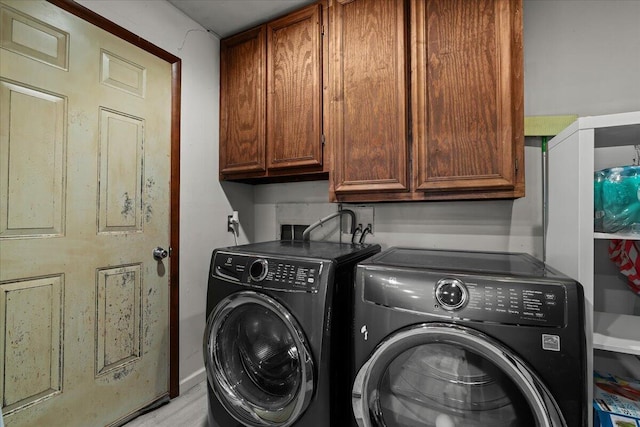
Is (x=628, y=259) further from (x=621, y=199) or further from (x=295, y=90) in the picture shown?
(x=295, y=90)

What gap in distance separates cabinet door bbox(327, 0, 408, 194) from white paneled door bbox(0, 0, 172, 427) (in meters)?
1.06

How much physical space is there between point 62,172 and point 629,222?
2302mm

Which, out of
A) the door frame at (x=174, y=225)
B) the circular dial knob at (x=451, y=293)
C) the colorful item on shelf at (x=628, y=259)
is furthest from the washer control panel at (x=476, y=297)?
the door frame at (x=174, y=225)

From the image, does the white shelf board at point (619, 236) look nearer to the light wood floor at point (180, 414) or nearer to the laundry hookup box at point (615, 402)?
the laundry hookup box at point (615, 402)

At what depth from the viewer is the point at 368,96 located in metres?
1.57

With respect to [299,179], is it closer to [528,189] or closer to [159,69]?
[159,69]

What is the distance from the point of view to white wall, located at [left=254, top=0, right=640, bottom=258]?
1.38 m

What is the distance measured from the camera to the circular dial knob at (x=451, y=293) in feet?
3.13

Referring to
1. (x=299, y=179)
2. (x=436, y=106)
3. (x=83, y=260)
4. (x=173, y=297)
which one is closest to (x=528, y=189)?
(x=436, y=106)

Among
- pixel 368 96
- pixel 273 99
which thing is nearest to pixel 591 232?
pixel 368 96

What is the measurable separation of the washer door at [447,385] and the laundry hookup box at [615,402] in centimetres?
31

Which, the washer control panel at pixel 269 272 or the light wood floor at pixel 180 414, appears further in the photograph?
the light wood floor at pixel 180 414

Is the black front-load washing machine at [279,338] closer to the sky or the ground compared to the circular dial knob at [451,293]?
closer to the ground

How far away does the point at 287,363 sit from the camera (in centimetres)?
133
